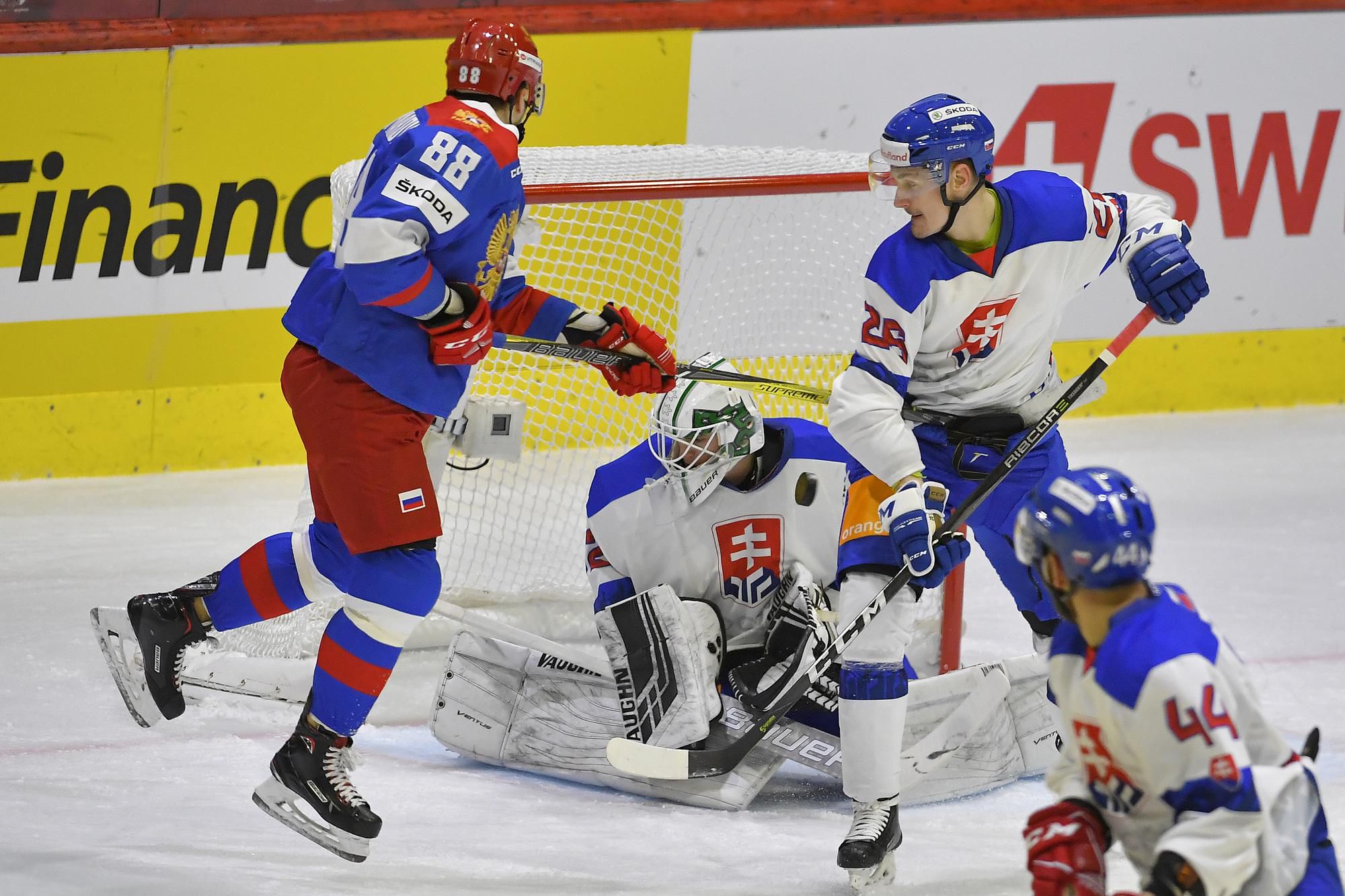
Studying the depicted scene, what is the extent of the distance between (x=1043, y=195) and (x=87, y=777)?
2120mm

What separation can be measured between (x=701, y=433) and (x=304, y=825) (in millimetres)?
1134

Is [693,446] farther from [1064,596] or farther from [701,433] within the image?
[1064,596]

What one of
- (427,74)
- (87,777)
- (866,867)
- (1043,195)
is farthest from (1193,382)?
(87,777)

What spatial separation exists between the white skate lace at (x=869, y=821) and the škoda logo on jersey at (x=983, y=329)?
2.60 feet

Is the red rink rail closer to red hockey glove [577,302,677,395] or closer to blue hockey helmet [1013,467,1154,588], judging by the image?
red hockey glove [577,302,677,395]

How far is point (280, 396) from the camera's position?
5.59 meters

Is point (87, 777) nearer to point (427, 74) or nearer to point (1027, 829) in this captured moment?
point (1027, 829)

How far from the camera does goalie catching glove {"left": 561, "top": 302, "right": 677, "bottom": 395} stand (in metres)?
3.32

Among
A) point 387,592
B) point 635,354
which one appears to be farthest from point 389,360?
point 635,354

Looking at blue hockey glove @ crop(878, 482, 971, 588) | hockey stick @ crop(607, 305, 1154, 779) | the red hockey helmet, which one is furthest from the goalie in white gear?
the red hockey helmet

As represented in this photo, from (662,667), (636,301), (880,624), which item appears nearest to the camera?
(880,624)

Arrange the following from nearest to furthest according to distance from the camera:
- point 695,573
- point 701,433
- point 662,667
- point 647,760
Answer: point 647,760, point 662,667, point 701,433, point 695,573

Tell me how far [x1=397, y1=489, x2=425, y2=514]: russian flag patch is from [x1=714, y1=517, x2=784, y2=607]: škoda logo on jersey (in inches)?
33.3

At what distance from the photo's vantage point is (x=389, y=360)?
9.34 ft
